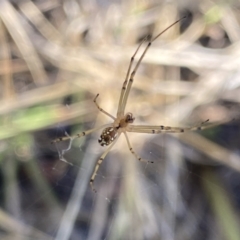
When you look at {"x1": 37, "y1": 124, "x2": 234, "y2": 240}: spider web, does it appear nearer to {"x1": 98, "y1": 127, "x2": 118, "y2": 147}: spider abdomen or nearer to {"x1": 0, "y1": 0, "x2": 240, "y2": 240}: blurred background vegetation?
{"x1": 0, "y1": 0, "x2": 240, "y2": 240}: blurred background vegetation

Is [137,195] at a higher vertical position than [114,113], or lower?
lower

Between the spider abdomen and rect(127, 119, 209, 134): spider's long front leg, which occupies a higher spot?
rect(127, 119, 209, 134): spider's long front leg

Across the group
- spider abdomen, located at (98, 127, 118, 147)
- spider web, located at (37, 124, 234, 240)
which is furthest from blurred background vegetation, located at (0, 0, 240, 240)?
spider abdomen, located at (98, 127, 118, 147)

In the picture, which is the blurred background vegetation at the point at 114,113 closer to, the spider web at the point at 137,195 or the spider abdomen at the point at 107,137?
the spider web at the point at 137,195

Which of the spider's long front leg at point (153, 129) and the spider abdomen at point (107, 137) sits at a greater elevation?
the spider's long front leg at point (153, 129)

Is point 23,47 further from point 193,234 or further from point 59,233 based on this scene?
point 193,234

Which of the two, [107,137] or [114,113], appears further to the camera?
[114,113]

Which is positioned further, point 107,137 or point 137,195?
point 137,195

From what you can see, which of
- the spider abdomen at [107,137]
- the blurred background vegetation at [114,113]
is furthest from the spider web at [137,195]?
the spider abdomen at [107,137]

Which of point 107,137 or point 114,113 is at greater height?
point 114,113
